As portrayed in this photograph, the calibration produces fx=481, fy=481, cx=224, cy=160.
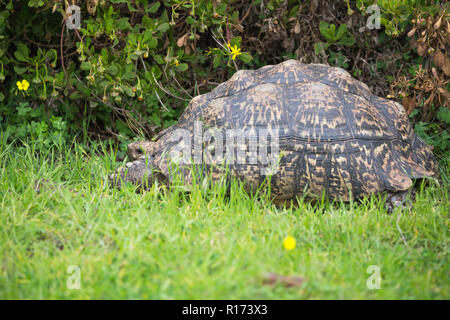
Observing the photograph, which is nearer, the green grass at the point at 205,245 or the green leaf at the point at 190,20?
the green grass at the point at 205,245

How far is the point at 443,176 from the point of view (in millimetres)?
4719

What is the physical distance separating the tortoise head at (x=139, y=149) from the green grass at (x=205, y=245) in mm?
583

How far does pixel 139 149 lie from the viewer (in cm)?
468

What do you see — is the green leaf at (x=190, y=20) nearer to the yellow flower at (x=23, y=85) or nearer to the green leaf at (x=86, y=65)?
the green leaf at (x=86, y=65)

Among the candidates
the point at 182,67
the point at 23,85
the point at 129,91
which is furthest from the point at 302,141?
the point at 23,85

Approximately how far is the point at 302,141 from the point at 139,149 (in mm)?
1634

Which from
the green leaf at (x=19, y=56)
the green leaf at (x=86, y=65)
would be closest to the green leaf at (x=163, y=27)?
the green leaf at (x=86, y=65)

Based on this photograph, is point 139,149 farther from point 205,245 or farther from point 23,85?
point 205,245

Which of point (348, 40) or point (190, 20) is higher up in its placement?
point (190, 20)

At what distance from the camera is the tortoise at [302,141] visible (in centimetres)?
399

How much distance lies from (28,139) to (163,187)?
7.19 ft

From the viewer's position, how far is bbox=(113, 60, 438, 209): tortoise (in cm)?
399

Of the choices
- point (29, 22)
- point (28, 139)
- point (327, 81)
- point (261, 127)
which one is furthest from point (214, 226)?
point (29, 22)

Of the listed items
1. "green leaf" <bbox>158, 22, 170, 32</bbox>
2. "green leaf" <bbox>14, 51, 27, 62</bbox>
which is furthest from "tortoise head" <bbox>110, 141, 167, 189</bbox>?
"green leaf" <bbox>14, 51, 27, 62</bbox>
